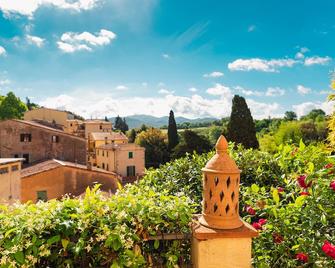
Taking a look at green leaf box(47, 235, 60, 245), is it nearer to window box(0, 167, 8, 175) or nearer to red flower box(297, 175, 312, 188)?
red flower box(297, 175, 312, 188)

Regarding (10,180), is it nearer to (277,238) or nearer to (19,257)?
(19,257)

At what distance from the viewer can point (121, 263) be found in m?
2.23

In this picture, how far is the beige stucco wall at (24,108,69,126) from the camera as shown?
43.0 meters

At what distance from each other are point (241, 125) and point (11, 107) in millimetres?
33889

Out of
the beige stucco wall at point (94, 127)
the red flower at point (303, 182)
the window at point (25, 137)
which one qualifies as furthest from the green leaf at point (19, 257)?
the beige stucco wall at point (94, 127)

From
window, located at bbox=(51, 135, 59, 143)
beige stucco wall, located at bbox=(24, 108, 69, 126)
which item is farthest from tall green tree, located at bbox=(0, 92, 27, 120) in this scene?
window, located at bbox=(51, 135, 59, 143)

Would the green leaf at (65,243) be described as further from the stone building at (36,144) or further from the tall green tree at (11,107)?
the tall green tree at (11,107)

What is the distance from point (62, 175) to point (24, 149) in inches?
335

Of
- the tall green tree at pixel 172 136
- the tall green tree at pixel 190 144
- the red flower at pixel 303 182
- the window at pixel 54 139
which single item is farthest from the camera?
the tall green tree at pixel 172 136

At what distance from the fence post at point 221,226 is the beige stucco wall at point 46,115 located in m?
44.4

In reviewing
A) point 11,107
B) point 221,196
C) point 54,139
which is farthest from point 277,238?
point 11,107

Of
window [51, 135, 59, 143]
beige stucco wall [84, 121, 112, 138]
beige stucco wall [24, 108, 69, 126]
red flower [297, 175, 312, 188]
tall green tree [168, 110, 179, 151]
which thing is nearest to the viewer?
red flower [297, 175, 312, 188]

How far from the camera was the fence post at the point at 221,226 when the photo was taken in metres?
2.38

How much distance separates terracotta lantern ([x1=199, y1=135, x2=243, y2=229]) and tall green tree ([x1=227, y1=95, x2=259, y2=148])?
24.7 m
